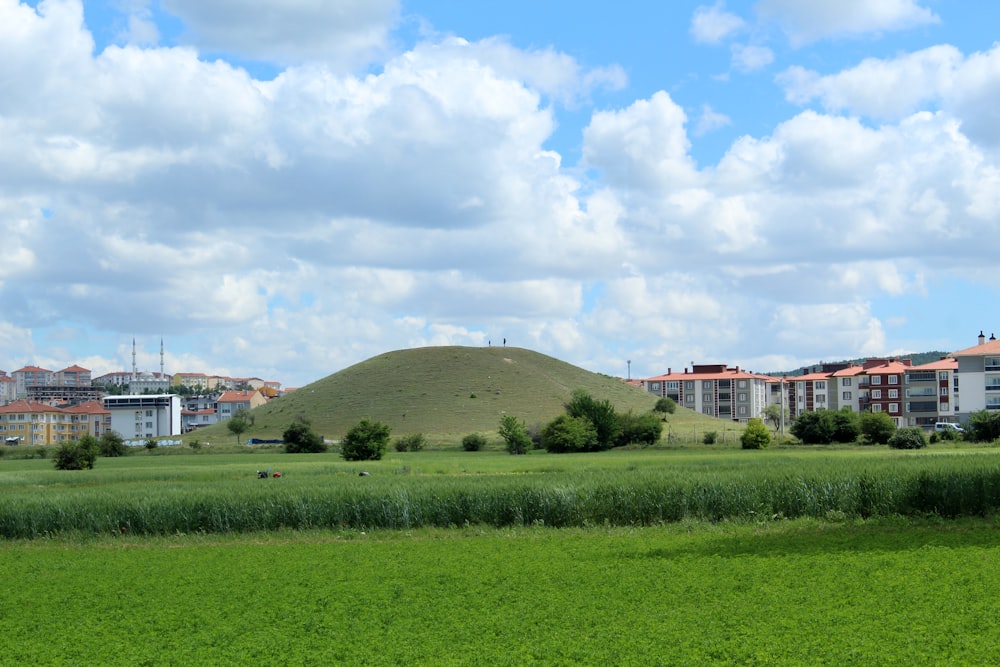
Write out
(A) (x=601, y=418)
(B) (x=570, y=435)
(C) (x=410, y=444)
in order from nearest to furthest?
(B) (x=570, y=435), (A) (x=601, y=418), (C) (x=410, y=444)

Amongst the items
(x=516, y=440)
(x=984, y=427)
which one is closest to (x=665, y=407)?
(x=516, y=440)

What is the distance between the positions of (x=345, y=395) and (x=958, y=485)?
5110 inches

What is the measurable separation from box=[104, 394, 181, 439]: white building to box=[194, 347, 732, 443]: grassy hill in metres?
27.3

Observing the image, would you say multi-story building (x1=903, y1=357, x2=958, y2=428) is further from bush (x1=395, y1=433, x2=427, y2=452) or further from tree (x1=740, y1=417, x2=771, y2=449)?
bush (x1=395, y1=433, x2=427, y2=452)

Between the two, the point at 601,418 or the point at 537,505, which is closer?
the point at 537,505

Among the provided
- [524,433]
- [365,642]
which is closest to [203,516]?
[365,642]

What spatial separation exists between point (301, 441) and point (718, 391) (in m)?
99.7

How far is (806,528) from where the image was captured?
2745cm

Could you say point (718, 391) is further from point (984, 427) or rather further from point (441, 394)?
point (984, 427)

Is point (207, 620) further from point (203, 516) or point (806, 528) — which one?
point (806, 528)

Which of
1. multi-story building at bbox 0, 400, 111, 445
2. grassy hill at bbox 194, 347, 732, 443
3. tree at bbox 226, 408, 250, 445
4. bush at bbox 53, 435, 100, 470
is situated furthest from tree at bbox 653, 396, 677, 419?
multi-story building at bbox 0, 400, 111, 445

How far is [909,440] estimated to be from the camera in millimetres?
72562

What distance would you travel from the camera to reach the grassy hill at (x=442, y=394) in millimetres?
132875

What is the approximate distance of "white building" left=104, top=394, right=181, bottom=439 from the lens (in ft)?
564
